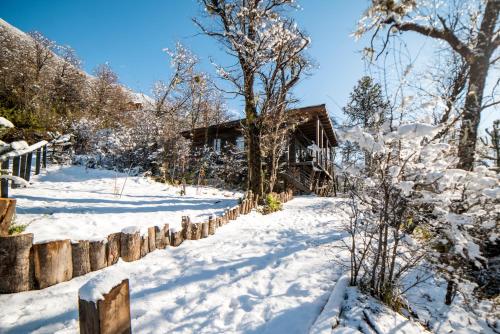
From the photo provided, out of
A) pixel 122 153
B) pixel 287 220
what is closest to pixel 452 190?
pixel 287 220

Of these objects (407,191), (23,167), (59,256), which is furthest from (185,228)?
(23,167)

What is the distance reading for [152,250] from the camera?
3.54 meters

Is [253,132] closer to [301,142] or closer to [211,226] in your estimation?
[211,226]

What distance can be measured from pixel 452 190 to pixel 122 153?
45.6ft

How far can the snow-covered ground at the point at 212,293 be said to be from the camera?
203 centimetres

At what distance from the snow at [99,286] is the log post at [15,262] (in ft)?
4.81

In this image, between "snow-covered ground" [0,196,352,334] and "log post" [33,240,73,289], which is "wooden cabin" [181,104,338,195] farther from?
"log post" [33,240,73,289]

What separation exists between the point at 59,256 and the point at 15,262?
0.31 metres

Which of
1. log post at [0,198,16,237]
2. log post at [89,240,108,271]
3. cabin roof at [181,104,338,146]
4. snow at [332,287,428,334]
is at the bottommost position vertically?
snow at [332,287,428,334]

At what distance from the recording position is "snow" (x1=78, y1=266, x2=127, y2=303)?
1.15 metres

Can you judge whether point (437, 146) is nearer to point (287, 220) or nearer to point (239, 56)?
point (287, 220)

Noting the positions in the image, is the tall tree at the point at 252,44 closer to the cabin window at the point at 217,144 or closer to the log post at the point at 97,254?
the log post at the point at 97,254

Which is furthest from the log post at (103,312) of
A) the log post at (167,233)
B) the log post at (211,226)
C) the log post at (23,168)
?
the log post at (23,168)

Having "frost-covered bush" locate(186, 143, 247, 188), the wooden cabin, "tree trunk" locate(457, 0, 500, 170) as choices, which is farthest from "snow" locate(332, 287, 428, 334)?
"frost-covered bush" locate(186, 143, 247, 188)
